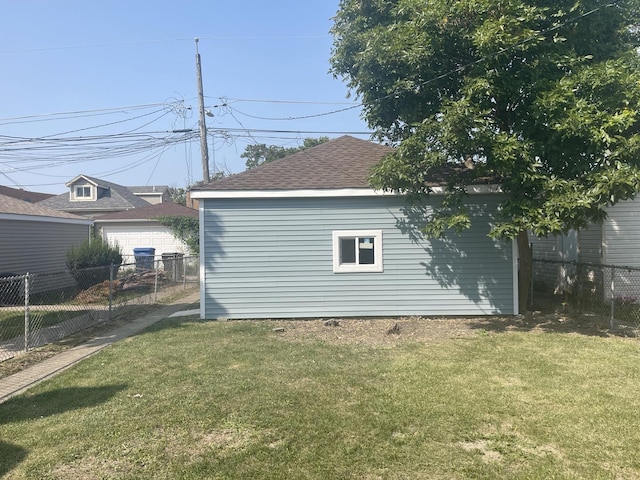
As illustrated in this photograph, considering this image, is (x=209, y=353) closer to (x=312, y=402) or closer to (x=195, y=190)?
(x=312, y=402)

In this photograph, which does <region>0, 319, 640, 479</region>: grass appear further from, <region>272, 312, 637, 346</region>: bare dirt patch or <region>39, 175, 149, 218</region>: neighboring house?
<region>39, 175, 149, 218</region>: neighboring house

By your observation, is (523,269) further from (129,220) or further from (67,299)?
(129,220)

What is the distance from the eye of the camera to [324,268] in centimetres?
959

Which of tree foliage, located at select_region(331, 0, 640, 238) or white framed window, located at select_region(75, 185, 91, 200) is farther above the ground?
white framed window, located at select_region(75, 185, 91, 200)

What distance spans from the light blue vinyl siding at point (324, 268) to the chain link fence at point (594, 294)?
2.06 m

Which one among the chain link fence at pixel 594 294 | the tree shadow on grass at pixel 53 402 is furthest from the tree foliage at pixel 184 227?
the tree shadow on grass at pixel 53 402

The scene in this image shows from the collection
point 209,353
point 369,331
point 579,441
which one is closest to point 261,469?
point 579,441

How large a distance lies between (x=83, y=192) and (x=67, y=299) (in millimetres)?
19908

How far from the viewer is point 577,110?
6.44 meters

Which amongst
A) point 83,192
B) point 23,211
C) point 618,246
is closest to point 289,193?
point 618,246

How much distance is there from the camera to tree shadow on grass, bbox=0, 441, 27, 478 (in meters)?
3.40

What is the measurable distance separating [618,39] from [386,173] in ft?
15.9

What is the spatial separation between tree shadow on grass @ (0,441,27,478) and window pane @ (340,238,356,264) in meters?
6.86

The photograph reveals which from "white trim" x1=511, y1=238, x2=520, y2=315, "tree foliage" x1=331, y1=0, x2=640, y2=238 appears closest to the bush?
"tree foliage" x1=331, y1=0, x2=640, y2=238
